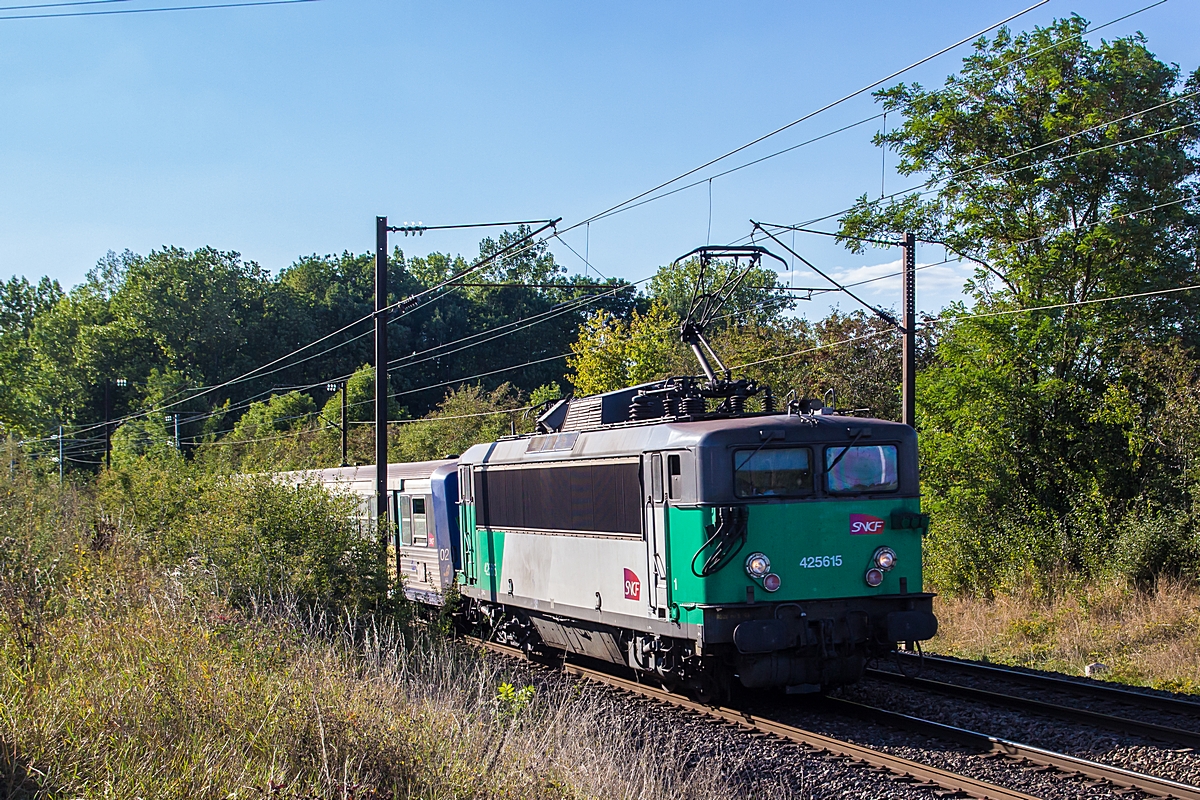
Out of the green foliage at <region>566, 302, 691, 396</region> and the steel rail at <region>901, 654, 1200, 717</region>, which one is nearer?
the steel rail at <region>901, 654, 1200, 717</region>

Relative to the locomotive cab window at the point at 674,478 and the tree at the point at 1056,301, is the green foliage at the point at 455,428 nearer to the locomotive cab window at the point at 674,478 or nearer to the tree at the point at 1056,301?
the tree at the point at 1056,301

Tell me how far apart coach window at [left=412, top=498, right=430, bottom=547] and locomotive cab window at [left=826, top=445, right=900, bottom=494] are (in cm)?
914

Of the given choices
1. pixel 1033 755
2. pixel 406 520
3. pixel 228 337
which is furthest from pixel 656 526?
pixel 228 337

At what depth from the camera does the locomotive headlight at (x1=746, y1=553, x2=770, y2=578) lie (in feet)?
32.9

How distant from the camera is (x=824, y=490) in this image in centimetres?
1045

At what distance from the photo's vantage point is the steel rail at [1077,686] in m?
10.1

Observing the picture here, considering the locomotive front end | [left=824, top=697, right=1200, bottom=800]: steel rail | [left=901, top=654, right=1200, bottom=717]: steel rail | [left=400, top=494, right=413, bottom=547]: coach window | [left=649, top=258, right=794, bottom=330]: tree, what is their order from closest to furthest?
[left=824, top=697, right=1200, bottom=800]: steel rail < the locomotive front end < [left=901, top=654, right=1200, bottom=717]: steel rail < [left=400, top=494, right=413, bottom=547]: coach window < [left=649, top=258, right=794, bottom=330]: tree

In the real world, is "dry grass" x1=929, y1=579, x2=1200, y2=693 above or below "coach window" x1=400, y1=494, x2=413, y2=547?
below

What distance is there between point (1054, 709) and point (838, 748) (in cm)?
255

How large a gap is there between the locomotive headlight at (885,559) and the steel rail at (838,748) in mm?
1867

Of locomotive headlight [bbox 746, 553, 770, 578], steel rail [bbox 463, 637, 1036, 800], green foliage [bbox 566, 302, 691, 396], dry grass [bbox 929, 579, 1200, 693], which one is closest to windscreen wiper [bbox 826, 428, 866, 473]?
locomotive headlight [bbox 746, 553, 770, 578]

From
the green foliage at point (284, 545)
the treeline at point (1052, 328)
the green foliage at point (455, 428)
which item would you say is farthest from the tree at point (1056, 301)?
the green foliage at point (455, 428)

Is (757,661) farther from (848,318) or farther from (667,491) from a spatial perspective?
(848,318)

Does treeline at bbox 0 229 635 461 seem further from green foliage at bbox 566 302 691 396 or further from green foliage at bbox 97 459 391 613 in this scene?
green foliage at bbox 97 459 391 613
